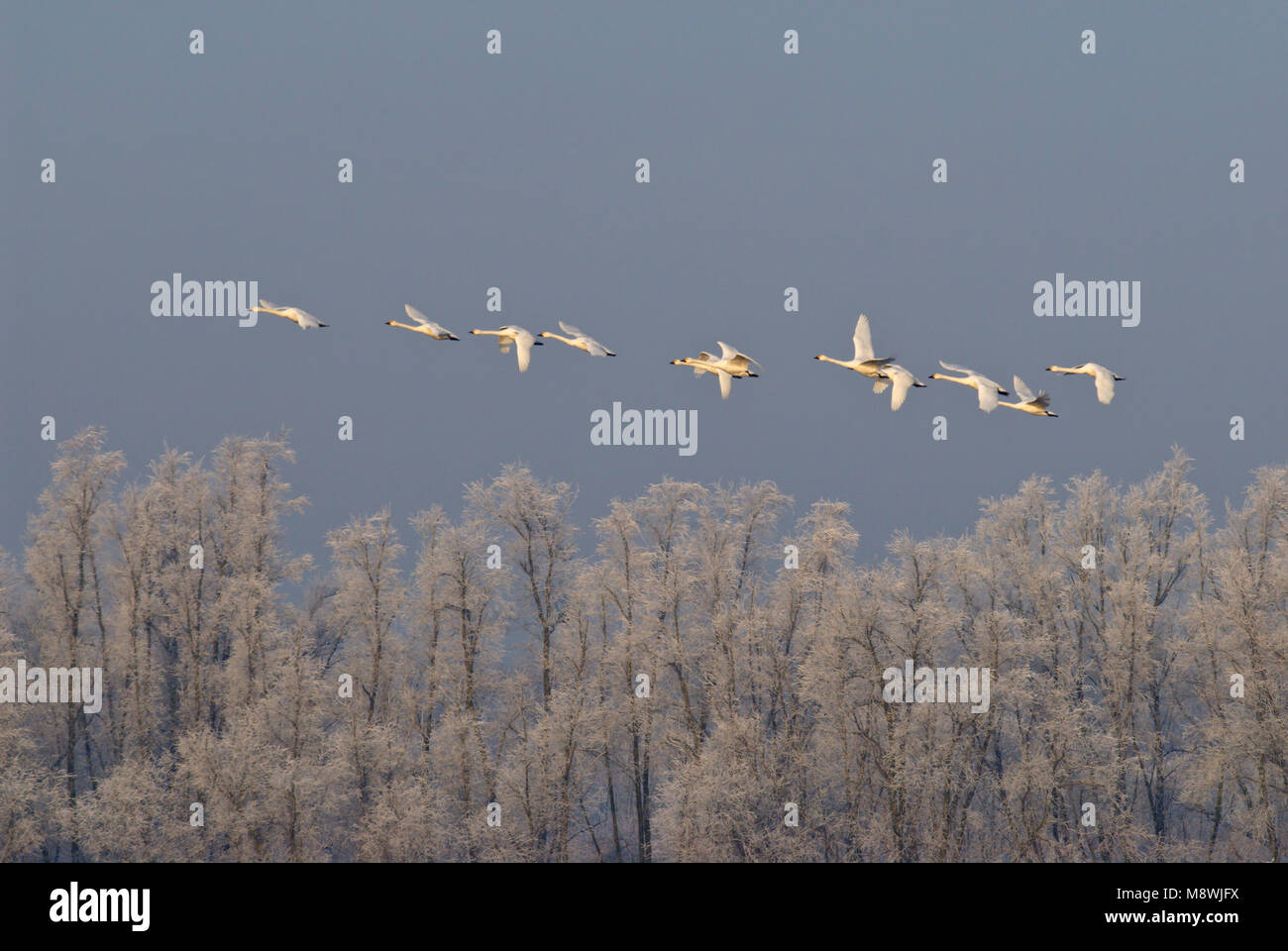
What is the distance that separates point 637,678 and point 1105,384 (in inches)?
684

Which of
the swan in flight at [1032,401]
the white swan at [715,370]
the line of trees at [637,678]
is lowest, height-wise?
the line of trees at [637,678]

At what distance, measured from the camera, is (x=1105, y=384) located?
130 feet

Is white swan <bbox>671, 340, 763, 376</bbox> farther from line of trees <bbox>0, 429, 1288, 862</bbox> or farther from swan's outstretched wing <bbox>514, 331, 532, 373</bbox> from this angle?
line of trees <bbox>0, 429, 1288, 862</bbox>

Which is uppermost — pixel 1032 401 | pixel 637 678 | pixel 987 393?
pixel 987 393

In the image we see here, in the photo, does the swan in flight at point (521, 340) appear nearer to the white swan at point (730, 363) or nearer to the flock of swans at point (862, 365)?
the flock of swans at point (862, 365)

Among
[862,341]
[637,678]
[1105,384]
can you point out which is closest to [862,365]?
[862,341]

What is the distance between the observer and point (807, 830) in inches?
1754

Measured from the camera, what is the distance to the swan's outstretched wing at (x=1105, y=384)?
38688mm

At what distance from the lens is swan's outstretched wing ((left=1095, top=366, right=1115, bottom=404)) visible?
127ft

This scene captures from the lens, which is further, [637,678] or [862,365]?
[637,678]

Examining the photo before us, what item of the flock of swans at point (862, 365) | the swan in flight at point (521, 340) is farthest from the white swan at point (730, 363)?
the swan in flight at point (521, 340)

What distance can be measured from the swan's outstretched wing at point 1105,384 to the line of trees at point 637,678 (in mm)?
8639

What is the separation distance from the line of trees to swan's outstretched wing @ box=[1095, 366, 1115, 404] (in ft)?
28.3

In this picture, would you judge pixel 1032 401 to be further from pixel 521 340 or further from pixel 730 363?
pixel 521 340
